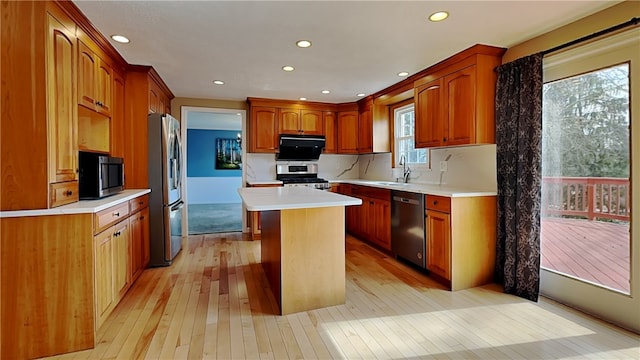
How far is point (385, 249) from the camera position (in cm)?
397

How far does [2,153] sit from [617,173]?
4.00 m

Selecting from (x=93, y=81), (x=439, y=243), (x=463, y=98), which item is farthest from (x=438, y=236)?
(x=93, y=81)

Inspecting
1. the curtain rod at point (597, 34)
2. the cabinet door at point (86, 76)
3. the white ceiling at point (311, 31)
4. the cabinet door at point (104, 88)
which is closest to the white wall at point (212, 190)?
the white ceiling at point (311, 31)

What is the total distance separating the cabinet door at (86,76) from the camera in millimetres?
2344

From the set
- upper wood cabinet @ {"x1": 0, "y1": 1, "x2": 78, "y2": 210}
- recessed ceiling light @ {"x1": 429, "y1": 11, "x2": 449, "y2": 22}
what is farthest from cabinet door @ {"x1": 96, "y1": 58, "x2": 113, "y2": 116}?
recessed ceiling light @ {"x1": 429, "y1": 11, "x2": 449, "y2": 22}

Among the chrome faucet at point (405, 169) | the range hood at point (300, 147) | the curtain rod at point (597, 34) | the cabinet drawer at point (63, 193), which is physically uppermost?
the curtain rod at point (597, 34)

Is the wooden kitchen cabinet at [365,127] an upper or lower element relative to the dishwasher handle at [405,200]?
upper

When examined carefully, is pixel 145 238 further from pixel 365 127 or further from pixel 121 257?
pixel 365 127

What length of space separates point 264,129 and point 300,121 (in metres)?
0.64

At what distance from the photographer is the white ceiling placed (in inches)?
83.0

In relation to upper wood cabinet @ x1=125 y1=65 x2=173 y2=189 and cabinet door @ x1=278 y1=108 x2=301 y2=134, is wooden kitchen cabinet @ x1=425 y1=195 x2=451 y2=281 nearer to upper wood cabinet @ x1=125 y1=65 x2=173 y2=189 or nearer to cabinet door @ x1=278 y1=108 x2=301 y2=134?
cabinet door @ x1=278 y1=108 x2=301 y2=134

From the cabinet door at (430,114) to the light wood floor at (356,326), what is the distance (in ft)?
5.01

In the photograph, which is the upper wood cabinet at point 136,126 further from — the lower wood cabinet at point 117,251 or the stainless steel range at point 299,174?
the stainless steel range at point 299,174

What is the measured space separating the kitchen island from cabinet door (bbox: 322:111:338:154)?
308 cm
